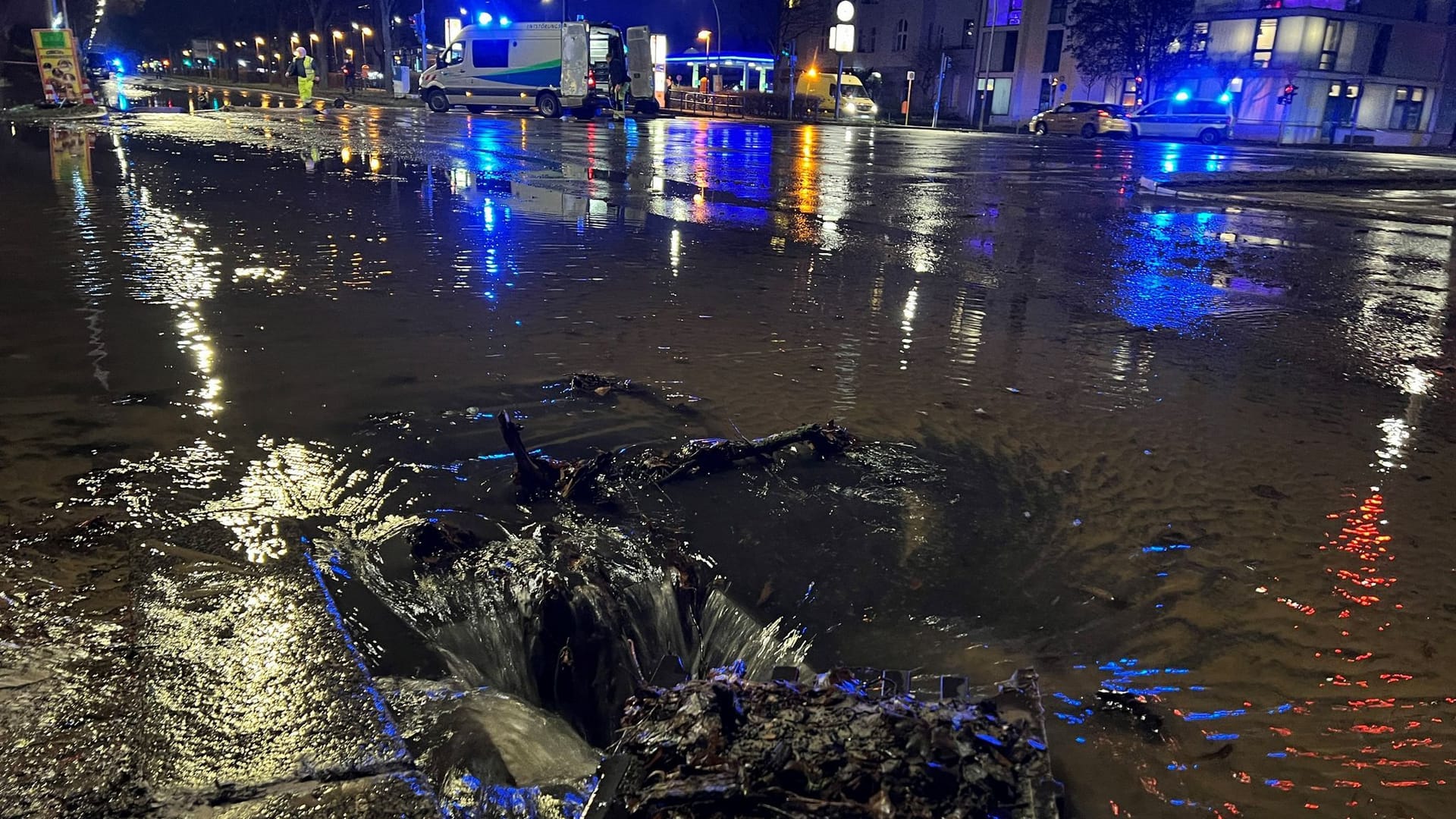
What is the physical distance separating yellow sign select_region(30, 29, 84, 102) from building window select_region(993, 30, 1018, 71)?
49416mm

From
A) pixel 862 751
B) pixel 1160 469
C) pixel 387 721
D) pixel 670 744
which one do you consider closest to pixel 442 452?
pixel 387 721

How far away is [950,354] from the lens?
496 cm

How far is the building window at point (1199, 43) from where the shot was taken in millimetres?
48531

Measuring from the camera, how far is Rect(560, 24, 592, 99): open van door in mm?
33062

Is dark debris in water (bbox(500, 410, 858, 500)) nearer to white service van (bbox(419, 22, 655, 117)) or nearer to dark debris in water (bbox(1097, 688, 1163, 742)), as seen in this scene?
dark debris in water (bbox(1097, 688, 1163, 742))

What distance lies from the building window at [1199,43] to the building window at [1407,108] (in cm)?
1029

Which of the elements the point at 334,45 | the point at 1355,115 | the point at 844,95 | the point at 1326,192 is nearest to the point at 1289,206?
the point at 1326,192

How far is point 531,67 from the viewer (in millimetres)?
34094

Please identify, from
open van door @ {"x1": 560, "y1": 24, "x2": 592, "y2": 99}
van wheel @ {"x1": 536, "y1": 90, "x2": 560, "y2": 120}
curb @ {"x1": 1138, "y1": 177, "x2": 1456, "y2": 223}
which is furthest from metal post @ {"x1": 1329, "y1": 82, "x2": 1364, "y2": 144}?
curb @ {"x1": 1138, "y1": 177, "x2": 1456, "y2": 223}

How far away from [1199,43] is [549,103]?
1402 inches

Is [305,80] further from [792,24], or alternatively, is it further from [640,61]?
[792,24]

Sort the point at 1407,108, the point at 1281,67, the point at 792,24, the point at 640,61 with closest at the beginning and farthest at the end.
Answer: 1. the point at 640,61
2. the point at 1281,67
3. the point at 1407,108
4. the point at 792,24

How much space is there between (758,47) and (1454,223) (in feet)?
256

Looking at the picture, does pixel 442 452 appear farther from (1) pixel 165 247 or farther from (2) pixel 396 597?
(1) pixel 165 247
